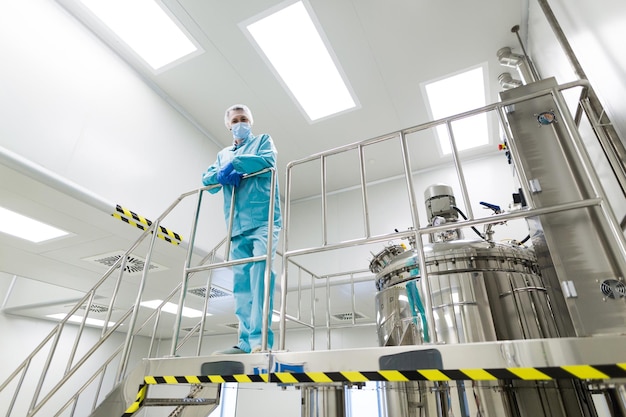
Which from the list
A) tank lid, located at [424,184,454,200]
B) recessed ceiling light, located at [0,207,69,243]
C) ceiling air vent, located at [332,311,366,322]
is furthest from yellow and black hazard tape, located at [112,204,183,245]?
ceiling air vent, located at [332,311,366,322]

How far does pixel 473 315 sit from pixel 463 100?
3.78 metres

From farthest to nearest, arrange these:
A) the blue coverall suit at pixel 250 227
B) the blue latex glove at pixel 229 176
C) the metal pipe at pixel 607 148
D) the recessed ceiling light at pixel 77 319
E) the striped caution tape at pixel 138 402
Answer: the recessed ceiling light at pixel 77 319 → the blue latex glove at pixel 229 176 → the blue coverall suit at pixel 250 227 → the striped caution tape at pixel 138 402 → the metal pipe at pixel 607 148

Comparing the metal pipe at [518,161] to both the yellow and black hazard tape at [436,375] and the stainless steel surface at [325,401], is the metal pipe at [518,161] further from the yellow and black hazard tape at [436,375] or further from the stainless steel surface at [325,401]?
the stainless steel surface at [325,401]

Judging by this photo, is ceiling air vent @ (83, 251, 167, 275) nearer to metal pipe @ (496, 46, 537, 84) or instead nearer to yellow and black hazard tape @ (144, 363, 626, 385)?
yellow and black hazard tape @ (144, 363, 626, 385)

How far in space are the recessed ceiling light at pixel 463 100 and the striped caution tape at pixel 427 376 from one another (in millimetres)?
3486

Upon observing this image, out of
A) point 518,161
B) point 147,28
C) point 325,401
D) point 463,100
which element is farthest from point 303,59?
point 325,401

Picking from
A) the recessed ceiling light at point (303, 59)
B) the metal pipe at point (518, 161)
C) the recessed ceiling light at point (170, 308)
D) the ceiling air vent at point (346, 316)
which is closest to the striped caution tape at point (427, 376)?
the metal pipe at point (518, 161)

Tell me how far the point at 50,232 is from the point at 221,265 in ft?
9.95

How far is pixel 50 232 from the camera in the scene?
149 inches

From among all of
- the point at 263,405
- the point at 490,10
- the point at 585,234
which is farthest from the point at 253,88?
the point at 263,405

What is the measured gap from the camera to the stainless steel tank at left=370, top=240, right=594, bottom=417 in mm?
1478

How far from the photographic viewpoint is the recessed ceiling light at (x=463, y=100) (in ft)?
14.4

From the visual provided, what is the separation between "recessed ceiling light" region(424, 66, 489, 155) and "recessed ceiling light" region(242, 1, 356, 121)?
116 centimetres

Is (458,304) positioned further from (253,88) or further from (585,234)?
(253,88)
